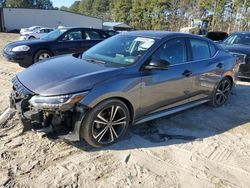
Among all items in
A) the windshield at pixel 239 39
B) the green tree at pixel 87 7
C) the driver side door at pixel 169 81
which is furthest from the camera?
the green tree at pixel 87 7

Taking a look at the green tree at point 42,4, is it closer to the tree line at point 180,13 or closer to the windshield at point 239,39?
the tree line at point 180,13

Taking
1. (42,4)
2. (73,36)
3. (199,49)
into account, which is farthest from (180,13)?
(42,4)

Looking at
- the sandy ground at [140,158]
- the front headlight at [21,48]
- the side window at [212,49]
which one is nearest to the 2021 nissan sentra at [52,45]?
the front headlight at [21,48]

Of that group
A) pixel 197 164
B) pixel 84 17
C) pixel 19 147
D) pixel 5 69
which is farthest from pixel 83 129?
pixel 84 17

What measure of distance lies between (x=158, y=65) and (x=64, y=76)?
1.30m

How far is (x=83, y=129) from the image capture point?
3609 millimetres

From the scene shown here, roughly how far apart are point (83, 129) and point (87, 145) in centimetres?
42

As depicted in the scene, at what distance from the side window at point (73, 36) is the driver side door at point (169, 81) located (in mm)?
5385

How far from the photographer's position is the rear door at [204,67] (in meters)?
5.02

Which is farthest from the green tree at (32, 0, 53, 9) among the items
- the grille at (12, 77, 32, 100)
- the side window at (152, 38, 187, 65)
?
the grille at (12, 77, 32, 100)

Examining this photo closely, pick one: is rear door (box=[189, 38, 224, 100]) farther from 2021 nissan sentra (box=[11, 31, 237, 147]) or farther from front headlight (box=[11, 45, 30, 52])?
front headlight (box=[11, 45, 30, 52])

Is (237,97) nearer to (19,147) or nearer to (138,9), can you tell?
(19,147)

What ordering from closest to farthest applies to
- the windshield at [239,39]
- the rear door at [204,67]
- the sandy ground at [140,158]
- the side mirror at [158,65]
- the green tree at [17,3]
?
the sandy ground at [140,158] → the side mirror at [158,65] → the rear door at [204,67] → the windshield at [239,39] → the green tree at [17,3]

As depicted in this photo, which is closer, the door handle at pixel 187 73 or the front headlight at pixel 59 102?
the front headlight at pixel 59 102
